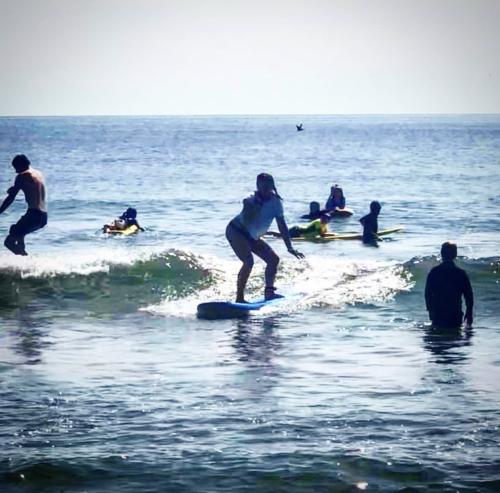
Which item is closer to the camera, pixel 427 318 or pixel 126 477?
pixel 126 477

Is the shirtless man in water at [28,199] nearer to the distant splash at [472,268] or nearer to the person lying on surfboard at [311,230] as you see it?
the distant splash at [472,268]

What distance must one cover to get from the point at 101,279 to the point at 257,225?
20.7 feet

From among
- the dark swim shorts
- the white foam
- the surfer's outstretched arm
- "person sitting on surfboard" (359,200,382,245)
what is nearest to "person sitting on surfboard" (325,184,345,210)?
"person sitting on surfboard" (359,200,382,245)

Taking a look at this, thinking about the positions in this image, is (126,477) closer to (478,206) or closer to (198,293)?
(198,293)

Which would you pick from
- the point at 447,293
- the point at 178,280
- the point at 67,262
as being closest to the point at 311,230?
the point at 178,280

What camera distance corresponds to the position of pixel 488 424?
34.6 ft

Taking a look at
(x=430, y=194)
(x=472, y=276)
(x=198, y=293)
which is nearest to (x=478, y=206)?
(x=430, y=194)

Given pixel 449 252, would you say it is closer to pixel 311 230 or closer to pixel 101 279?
pixel 101 279

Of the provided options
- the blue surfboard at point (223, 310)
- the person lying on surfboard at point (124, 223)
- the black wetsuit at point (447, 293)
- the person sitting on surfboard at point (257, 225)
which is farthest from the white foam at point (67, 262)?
the black wetsuit at point (447, 293)

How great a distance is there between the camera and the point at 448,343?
14633 mm

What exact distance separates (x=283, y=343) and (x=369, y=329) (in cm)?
188

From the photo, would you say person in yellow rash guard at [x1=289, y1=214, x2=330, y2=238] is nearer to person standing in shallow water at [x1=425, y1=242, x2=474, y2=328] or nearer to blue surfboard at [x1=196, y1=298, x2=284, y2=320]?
blue surfboard at [x1=196, y1=298, x2=284, y2=320]

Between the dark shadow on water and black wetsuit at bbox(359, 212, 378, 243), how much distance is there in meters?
11.8

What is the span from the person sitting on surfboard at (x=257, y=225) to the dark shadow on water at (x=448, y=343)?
2.29 metres
